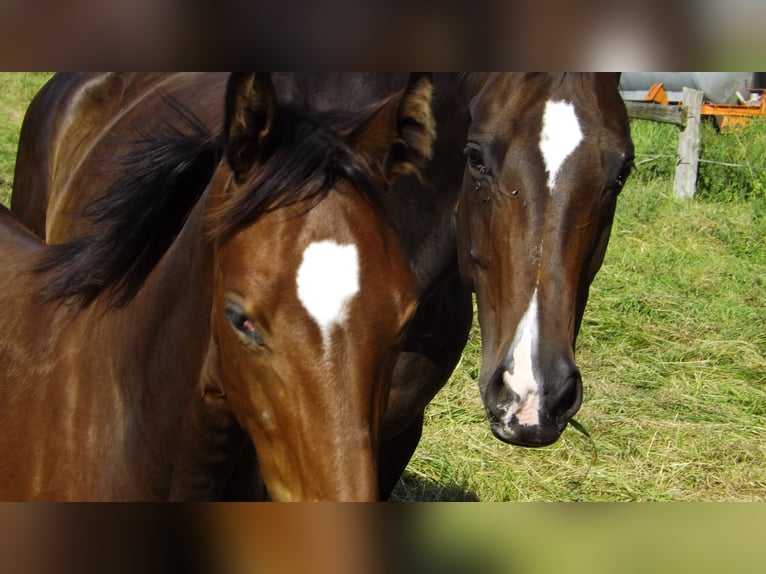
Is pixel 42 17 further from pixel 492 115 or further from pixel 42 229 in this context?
pixel 42 229

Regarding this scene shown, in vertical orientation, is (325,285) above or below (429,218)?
above

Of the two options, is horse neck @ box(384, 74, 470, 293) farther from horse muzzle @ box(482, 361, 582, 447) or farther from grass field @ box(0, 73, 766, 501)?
grass field @ box(0, 73, 766, 501)

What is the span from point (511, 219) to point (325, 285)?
0.86 m

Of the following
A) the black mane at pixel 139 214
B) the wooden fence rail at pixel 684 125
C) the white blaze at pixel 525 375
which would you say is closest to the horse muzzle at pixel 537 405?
the white blaze at pixel 525 375

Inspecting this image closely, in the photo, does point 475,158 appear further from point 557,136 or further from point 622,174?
point 622,174

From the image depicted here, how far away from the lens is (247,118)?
4.20 feet

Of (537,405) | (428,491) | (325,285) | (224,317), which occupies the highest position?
(325,285)

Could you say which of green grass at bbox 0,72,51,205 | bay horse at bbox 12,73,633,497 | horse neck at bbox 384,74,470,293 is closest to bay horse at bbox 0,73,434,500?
bay horse at bbox 12,73,633,497

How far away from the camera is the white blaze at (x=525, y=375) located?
182 cm

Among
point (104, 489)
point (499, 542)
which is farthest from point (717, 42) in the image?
point (104, 489)

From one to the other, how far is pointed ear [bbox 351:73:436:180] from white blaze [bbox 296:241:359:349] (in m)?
0.28

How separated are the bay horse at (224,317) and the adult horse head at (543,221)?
46cm

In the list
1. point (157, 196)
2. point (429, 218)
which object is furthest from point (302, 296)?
point (429, 218)

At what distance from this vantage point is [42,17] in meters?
1.26
